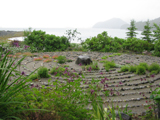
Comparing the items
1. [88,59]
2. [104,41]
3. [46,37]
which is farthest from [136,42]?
[46,37]

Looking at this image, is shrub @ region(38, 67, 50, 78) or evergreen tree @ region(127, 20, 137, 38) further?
evergreen tree @ region(127, 20, 137, 38)

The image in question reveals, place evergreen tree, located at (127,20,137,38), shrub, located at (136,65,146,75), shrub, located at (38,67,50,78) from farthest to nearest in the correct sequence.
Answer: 1. evergreen tree, located at (127,20,137,38)
2. shrub, located at (136,65,146,75)
3. shrub, located at (38,67,50,78)

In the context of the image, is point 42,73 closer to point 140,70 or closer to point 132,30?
point 140,70

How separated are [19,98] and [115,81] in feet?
14.8

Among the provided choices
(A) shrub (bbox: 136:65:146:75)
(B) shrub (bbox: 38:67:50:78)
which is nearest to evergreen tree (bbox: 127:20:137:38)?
(A) shrub (bbox: 136:65:146:75)

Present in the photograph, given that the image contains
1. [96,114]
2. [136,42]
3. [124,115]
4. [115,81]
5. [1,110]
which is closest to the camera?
[1,110]

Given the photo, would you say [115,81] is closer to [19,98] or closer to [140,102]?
[140,102]

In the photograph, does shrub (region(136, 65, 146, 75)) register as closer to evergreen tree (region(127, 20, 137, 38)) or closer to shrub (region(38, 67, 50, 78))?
shrub (region(38, 67, 50, 78))

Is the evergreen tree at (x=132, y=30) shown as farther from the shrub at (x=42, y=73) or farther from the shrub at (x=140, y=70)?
the shrub at (x=42, y=73)

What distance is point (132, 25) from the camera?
73.9 feet

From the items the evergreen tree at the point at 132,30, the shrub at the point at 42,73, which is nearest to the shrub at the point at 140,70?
the shrub at the point at 42,73

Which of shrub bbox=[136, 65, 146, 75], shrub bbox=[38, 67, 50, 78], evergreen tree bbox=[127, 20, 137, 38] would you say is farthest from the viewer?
evergreen tree bbox=[127, 20, 137, 38]

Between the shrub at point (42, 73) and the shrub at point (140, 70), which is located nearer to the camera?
the shrub at point (42, 73)

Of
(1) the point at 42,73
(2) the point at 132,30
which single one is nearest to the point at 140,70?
(1) the point at 42,73
